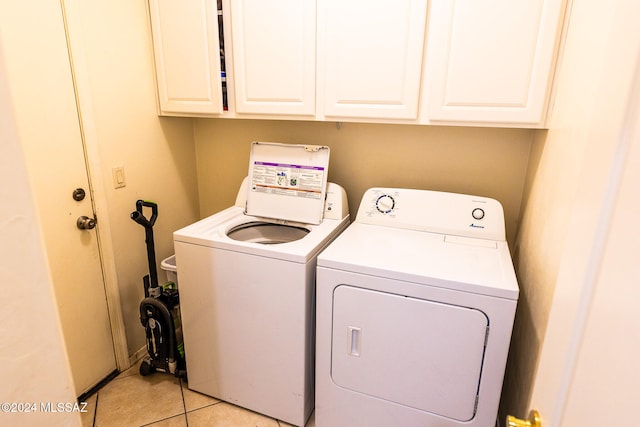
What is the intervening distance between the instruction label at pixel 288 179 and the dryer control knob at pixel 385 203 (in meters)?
0.32

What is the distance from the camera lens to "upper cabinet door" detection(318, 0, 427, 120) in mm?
1508

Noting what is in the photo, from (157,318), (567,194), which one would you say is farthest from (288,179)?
(567,194)

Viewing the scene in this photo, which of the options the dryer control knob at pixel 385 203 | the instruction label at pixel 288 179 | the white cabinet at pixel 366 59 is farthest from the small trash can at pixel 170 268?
the dryer control knob at pixel 385 203

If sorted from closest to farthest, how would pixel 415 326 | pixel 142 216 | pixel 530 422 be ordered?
pixel 530 422 < pixel 415 326 < pixel 142 216

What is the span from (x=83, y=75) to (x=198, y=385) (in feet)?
5.56

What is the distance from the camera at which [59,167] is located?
163 cm

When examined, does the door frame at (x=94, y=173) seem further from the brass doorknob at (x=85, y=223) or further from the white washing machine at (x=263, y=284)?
the white washing machine at (x=263, y=284)

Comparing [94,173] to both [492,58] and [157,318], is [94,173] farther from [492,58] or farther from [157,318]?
[492,58]

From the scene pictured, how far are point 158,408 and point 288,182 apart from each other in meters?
1.39

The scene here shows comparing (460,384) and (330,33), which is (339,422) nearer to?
(460,384)

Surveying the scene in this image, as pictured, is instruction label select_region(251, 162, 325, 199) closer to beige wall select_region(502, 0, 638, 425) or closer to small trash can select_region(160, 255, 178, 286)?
small trash can select_region(160, 255, 178, 286)

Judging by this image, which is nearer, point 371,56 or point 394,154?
point 371,56

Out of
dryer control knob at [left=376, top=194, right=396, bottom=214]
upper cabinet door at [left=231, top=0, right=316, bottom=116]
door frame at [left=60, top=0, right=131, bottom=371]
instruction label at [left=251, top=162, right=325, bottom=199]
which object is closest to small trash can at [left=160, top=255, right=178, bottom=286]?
door frame at [left=60, top=0, right=131, bottom=371]

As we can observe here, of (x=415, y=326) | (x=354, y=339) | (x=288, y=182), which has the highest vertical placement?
(x=288, y=182)
